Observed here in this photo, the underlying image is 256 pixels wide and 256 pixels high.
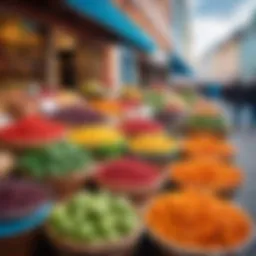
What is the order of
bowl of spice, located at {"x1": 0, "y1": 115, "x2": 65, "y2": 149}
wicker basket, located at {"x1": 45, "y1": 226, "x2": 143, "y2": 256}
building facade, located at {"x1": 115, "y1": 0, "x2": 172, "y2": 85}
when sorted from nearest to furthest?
wicker basket, located at {"x1": 45, "y1": 226, "x2": 143, "y2": 256} < bowl of spice, located at {"x1": 0, "y1": 115, "x2": 65, "y2": 149} < building facade, located at {"x1": 115, "y1": 0, "x2": 172, "y2": 85}

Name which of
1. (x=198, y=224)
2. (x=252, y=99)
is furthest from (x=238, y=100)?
(x=198, y=224)

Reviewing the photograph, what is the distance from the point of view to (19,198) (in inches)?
43.8

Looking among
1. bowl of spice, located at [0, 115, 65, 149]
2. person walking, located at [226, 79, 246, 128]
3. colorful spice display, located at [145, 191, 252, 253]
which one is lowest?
person walking, located at [226, 79, 246, 128]

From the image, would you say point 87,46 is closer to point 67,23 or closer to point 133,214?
point 67,23

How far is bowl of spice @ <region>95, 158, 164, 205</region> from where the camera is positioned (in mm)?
1538

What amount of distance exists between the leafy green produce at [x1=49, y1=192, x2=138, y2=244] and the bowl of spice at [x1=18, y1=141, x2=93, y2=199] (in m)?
0.19

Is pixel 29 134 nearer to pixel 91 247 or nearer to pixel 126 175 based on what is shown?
pixel 126 175

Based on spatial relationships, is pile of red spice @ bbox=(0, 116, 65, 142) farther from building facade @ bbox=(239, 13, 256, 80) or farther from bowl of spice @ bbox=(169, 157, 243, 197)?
building facade @ bbox=(239, 13, 256, 80)

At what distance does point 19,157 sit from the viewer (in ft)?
5.37

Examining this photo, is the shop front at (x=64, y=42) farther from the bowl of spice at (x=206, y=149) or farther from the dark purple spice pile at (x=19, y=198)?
the bowl of spice at (x=206, y=149)

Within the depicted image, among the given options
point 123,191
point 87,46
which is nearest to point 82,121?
point 123,191

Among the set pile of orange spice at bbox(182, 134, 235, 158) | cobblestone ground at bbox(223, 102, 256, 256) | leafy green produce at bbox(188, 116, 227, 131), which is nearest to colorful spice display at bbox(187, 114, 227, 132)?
leafy green produce at bbox(188, 116, 227, 131)

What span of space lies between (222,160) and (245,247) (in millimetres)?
1140

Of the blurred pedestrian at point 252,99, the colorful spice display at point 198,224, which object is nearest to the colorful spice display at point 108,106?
the colorful spice display at point 198,224
